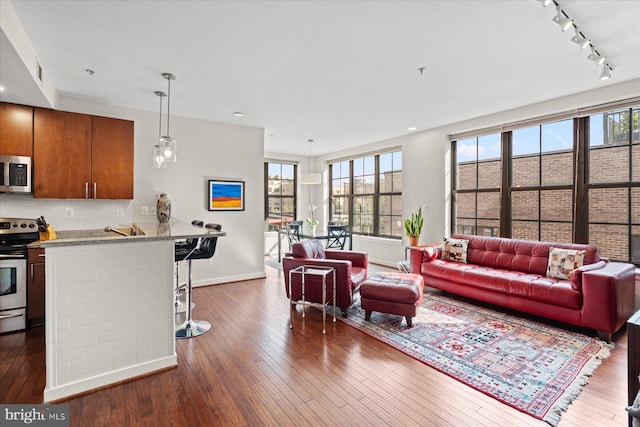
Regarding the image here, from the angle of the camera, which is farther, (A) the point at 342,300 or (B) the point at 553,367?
(A) the point at 342,300

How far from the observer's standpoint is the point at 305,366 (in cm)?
244

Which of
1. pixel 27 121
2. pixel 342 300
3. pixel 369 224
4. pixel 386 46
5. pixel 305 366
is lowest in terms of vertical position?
pixel 305 366

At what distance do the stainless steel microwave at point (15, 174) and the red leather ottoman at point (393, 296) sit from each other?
3.76 m

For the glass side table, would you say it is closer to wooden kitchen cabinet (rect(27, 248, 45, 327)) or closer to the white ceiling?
the white ceiling

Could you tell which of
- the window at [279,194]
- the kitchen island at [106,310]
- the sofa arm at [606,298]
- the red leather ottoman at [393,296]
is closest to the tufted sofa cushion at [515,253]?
the sofa arm at [606,298]

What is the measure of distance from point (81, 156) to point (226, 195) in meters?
1.88

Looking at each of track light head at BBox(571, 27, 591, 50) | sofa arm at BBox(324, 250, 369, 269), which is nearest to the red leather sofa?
sofa arm at BBox(324, 250, 369, 269)

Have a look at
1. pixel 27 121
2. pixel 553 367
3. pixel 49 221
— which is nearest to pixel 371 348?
pixel 553 367

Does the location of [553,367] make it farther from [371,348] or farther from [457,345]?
[371,348]

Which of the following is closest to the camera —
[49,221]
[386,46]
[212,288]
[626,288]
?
[386,46]

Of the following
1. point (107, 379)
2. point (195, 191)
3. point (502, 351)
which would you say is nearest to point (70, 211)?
point (195, 191)

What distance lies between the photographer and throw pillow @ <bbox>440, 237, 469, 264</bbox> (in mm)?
4430

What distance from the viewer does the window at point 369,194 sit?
644cm

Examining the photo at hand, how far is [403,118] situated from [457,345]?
336 cm
